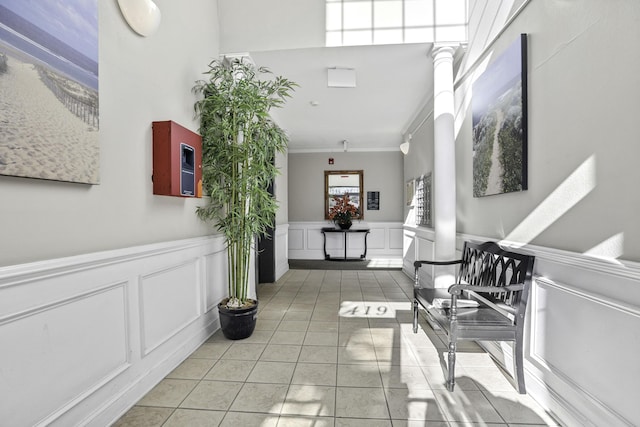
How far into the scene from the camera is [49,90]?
1382 mm

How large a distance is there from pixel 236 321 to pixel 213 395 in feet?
2.63

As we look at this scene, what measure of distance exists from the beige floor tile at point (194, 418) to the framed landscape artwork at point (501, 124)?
2.39m

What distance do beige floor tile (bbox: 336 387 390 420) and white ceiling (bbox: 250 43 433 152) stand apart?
3.04 meters

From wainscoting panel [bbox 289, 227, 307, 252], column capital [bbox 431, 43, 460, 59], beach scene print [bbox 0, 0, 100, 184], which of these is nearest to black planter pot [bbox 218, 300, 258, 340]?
beach scene print [bbox 0, 0, 100, 184]

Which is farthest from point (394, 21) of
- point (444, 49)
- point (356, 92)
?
point (356, 92)

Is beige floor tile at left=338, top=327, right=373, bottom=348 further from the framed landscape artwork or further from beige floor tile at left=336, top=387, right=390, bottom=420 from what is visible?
the framed landscape artwork

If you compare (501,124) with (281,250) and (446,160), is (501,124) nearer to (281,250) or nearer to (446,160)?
(446,160)

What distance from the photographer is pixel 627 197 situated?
1351 mm

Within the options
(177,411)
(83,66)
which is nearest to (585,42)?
(83,66)

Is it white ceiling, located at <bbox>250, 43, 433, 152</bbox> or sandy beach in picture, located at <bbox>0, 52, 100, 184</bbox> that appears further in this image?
white ceiling, located at <bbox>250, 43, 433, 152</bbox>

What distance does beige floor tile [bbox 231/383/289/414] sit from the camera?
1.87 metres

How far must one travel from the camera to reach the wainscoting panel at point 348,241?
7.66 meters

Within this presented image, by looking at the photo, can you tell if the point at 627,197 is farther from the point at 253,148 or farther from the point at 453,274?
the point at 253,148

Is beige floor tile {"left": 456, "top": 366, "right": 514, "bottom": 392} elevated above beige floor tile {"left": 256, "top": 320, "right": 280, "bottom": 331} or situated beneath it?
elevated above
